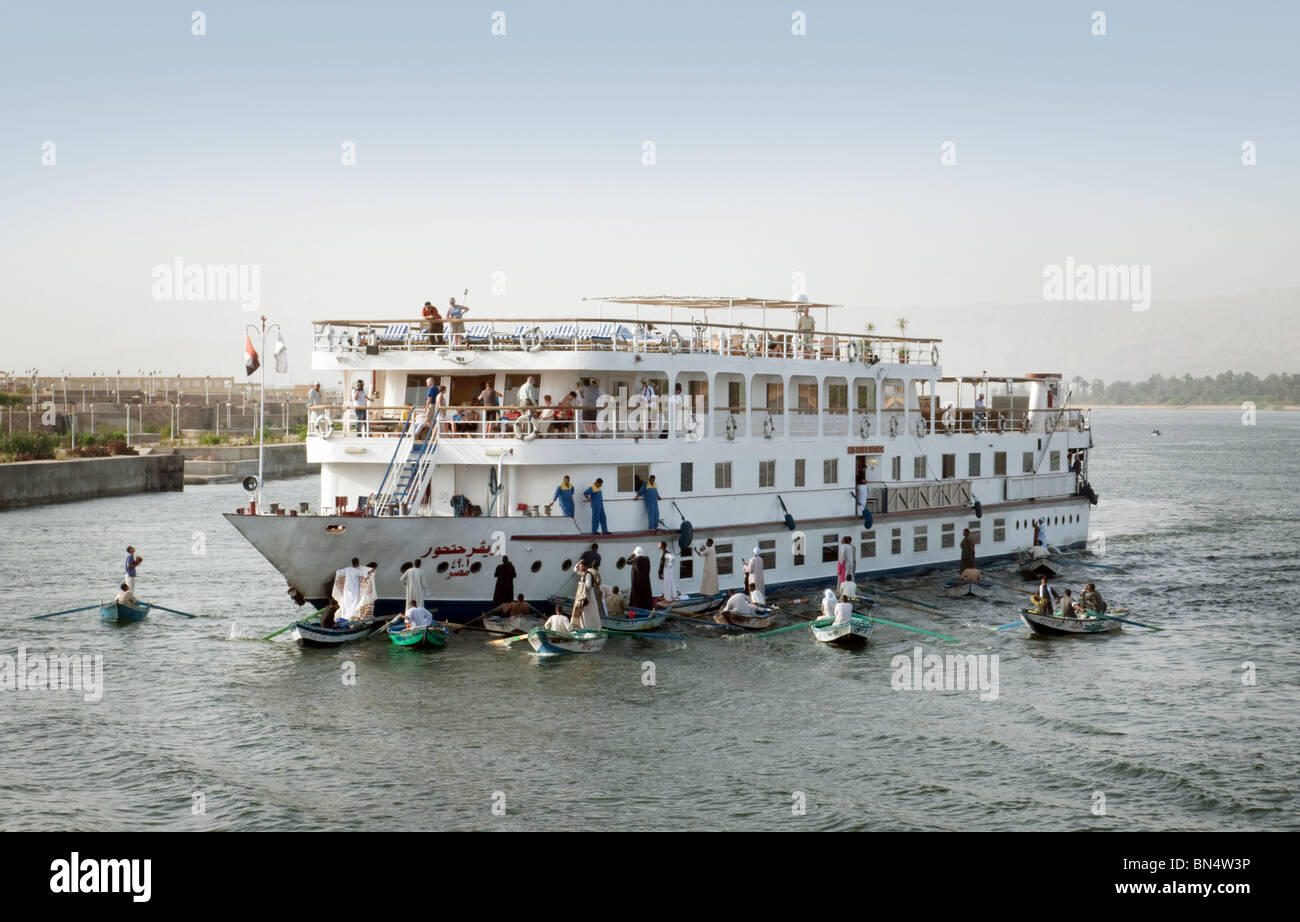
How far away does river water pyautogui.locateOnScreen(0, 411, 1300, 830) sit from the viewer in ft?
71.2

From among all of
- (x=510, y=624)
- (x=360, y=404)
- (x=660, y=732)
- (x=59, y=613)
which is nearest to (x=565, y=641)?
(x=510, y=624)

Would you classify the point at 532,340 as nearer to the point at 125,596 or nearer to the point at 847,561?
the point at 847,561

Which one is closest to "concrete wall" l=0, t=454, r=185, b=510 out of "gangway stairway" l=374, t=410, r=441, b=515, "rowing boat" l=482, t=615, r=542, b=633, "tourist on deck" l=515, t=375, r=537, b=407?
"gangway stairway" l=374, t=410, r=441, b=515

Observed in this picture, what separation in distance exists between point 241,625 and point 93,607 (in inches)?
193

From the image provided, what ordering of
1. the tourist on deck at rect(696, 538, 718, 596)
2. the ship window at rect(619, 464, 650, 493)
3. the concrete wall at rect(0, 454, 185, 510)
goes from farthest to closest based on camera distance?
the concrete wall at rect(0, 454, 185, 510), the tourist on deck at rect(696, 538, 718, 596), the ship window at rect(619, 464, 650, 493)

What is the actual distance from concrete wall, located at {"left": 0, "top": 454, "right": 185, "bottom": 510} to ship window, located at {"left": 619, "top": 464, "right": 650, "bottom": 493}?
55.5m

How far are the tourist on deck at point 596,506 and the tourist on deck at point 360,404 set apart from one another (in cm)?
623

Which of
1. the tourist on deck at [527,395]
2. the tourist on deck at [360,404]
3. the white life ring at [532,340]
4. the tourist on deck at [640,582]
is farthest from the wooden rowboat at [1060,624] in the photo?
the tourist on deck at [360,404]

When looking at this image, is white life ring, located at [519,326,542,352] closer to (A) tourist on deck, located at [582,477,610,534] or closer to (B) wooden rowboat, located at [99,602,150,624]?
(A) tourist on deck, located at [582,477,610,534]

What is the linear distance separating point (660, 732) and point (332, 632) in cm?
1033
